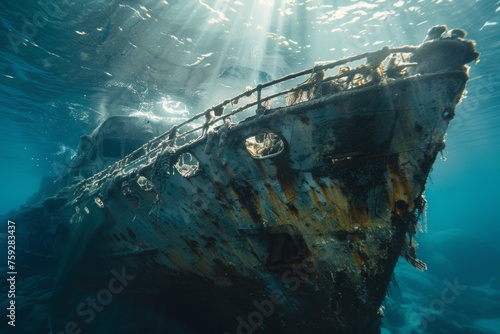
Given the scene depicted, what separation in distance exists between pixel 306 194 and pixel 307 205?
18cm

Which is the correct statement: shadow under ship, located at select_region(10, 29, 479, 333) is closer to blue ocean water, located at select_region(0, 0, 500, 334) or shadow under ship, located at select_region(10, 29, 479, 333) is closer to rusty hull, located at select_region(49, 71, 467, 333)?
rusty hull, located at select_region(49, 71, 467, 333)

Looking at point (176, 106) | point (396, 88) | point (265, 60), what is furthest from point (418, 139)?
point (176, 106)

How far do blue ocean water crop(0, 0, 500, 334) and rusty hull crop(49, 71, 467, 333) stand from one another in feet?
24.3

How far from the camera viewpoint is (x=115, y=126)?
10.8 m

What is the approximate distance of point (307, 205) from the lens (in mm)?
3777

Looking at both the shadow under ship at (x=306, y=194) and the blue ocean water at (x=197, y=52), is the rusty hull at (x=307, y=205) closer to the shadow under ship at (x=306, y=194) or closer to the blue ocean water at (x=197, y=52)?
the shadow under ship at (x=306, y=194)

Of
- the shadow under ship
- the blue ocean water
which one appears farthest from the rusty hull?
the blue ocean water

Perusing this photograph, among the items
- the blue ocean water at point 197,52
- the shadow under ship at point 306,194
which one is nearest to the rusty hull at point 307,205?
the shadow under ship at point 306,194

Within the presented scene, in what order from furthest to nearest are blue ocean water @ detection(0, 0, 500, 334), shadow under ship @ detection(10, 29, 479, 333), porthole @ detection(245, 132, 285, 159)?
blue ocean water @ detection(0, 0, 500, 334), porthole @ detection(245, 132, 285, 159), shadow under ship @ detection(10, 29, 479, 333)

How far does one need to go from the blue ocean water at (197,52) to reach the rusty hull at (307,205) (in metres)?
7.41

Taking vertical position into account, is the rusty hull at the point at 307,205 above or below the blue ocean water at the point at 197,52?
below

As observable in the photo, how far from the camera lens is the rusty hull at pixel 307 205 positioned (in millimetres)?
3014

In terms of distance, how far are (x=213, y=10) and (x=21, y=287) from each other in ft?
46.6

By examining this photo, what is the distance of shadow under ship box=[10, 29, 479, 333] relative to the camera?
2965 millimetres
